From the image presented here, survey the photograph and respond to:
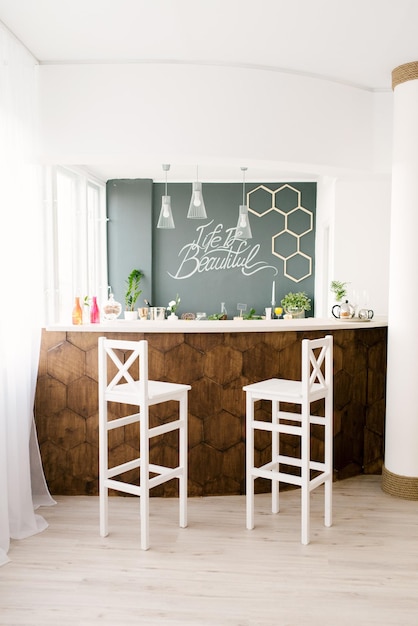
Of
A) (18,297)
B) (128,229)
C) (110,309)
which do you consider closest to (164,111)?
(110,309)

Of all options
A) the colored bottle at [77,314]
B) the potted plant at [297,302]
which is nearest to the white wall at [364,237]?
the potted plant at [297,302]

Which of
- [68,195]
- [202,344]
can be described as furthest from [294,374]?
[68,195]

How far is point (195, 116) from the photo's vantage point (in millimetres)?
3695

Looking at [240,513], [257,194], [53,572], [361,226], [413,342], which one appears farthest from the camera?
[257,194]

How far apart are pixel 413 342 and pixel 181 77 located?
220cm

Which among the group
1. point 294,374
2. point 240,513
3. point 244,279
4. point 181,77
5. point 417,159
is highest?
point 181,77

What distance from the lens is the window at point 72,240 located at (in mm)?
4312

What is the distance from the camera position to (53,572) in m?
2.65

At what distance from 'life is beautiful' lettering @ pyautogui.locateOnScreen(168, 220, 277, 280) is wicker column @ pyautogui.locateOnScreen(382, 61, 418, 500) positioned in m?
3.25

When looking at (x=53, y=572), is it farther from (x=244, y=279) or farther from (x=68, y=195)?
(x=244, y=279)

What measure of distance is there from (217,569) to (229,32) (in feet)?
9.16

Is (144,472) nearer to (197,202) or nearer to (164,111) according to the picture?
(164,111)

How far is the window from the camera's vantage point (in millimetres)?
4312

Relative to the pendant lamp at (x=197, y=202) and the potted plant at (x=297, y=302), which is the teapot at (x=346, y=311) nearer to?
the pendant lamp at (x=197, y=202)
